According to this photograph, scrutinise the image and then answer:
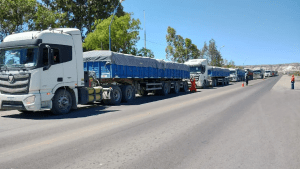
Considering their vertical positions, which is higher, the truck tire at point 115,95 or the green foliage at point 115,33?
the green foliage at point 115,33

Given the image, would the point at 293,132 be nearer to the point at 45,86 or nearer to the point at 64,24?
the point at 45,86

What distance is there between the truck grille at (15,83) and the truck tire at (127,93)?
270 inches

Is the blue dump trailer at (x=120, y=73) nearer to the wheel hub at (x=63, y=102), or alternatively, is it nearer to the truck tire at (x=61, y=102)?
the truck tire at (x=61, y=102)

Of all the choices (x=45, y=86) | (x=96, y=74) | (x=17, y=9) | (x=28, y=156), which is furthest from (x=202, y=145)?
(x=17, y=9)

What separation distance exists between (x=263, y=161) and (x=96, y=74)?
1138 cm

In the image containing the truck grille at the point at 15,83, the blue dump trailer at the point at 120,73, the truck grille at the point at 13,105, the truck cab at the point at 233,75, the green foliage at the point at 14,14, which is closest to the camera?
the truck grille at the point at 15,83

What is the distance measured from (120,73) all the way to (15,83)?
6460mm

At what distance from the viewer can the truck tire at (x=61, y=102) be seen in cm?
1017

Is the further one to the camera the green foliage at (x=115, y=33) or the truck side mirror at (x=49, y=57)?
the green foliage at (x=115, y=33)

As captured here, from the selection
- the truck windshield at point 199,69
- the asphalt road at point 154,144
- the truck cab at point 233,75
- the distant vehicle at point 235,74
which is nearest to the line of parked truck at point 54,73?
the asphalt road at point 154,144

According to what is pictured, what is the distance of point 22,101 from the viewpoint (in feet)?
30.0

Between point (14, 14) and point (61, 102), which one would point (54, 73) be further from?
point (14, 14)

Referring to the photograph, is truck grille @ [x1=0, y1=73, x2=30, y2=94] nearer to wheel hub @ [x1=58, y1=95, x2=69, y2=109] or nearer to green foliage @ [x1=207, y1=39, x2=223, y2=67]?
wheel hub @ [x1=58, y1=95, x2=69, y2=109]

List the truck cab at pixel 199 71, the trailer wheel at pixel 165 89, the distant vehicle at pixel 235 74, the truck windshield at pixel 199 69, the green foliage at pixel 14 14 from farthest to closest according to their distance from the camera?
the distant vehicle at pixel 235 74, the truck windshield at pixel 199 69, the truck cab at pixel 199 71, the green foliage at pixel 14 14, the trailer wheel at pixel 165 89
